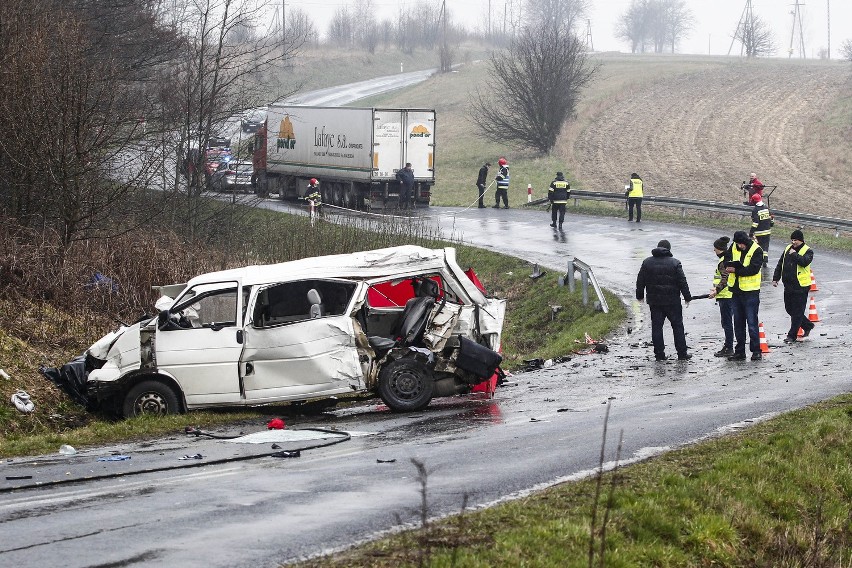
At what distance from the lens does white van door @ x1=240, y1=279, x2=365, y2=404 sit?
12914 mm

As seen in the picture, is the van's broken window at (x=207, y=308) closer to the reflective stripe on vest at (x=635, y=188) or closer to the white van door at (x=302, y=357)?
the white van door at (x=302, y=357)

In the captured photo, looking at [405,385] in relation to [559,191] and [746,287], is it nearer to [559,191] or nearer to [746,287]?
[746,287]

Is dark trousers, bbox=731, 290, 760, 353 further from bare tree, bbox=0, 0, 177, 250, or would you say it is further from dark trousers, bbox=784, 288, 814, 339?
bare tree, bbox=0, 0, 177, 250

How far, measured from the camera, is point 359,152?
139 ft

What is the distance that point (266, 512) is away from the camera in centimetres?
801

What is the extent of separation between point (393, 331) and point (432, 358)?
103 cm

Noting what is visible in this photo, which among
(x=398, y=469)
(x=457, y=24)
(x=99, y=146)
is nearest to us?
(x=398, y=469)

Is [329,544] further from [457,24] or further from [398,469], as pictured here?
[457,24]

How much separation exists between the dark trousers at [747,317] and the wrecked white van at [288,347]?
4.92 metres

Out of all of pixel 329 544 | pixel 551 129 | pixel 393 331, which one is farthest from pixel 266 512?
pixel 551 129

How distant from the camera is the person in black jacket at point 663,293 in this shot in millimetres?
16469

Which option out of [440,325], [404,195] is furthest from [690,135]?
[440,325]

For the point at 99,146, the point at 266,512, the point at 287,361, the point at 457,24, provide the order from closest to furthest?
the point at 266,512
the point at 287,361
the point at 99,146
the point at 457,24

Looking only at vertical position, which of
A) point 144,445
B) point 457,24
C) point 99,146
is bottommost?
point 144,445
